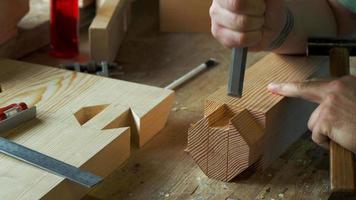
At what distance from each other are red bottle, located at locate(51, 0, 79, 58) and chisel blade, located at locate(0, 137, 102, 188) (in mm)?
461

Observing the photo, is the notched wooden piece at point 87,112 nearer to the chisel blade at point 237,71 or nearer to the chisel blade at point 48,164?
the chisel blade at point 48,164

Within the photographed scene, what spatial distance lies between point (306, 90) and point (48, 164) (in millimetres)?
401

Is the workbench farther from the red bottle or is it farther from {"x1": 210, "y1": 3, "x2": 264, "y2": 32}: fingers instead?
{"x1": 210, "y1": 3, "x2": 264, "y2": 32}: fingers

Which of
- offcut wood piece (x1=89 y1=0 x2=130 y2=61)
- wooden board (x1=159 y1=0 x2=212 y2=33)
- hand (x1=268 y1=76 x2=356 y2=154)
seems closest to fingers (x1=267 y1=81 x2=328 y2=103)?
hand (x1=268 y1=76 x2=356 y2=154)

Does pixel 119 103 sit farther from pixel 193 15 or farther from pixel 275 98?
pixel 193 15

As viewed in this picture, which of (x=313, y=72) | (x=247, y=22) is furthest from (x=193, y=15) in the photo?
(x=247, y=22)

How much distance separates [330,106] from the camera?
2.80 ft

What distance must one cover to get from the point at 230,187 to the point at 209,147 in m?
0.07

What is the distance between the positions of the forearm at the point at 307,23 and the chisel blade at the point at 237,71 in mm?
235

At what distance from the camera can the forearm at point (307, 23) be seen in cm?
101

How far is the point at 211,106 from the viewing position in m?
0.86

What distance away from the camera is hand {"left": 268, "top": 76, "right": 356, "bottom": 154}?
821mm

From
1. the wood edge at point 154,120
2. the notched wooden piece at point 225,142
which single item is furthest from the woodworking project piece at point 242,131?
the wood edge at point 154,120

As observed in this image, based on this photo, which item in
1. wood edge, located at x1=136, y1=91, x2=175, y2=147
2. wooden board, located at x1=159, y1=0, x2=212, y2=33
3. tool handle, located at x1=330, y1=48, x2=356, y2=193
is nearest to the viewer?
tool handle, located at x1=330, y1=48, x2=356, y2=193
